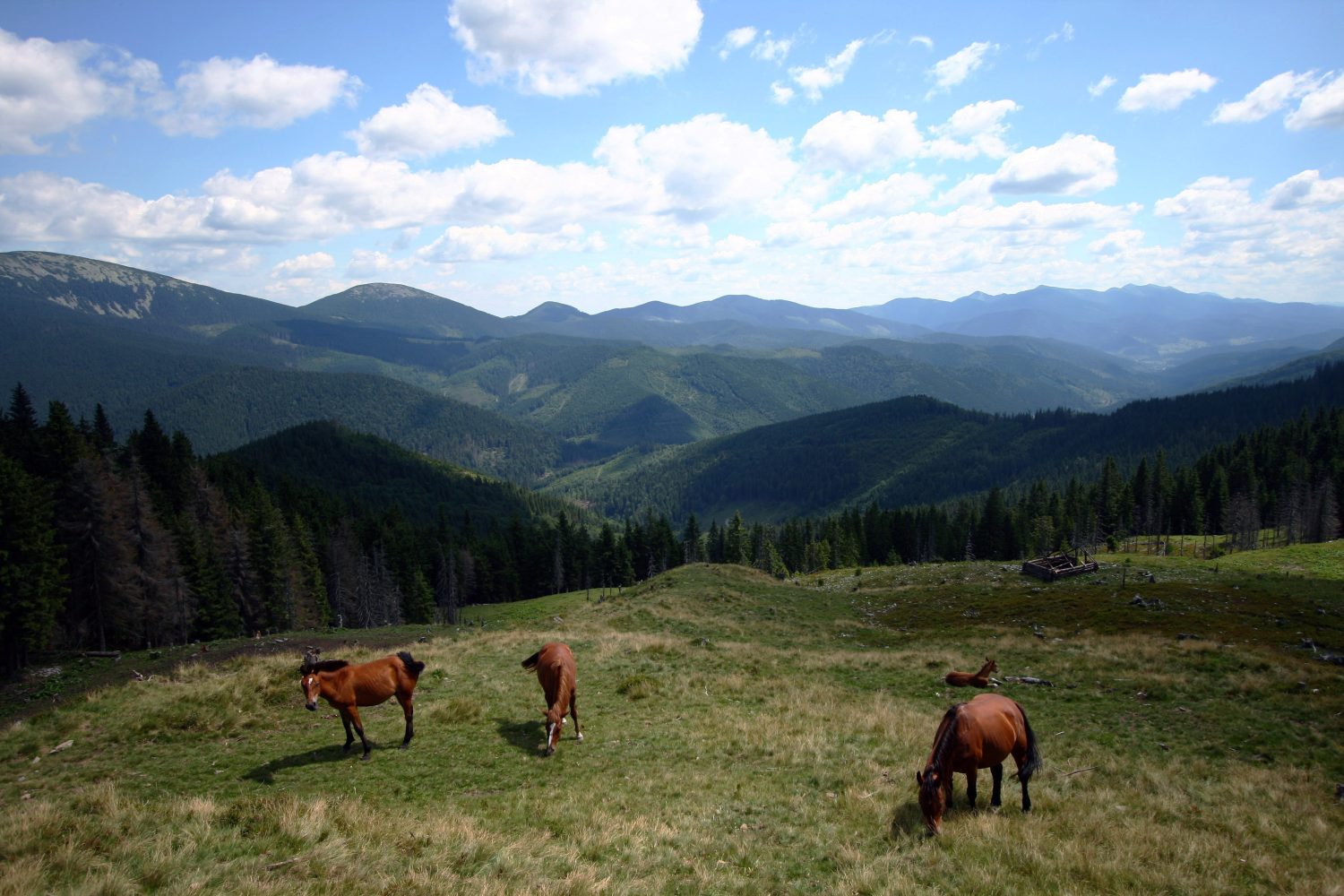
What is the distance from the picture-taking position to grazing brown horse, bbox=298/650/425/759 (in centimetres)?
1427

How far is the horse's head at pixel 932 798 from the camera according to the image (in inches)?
435

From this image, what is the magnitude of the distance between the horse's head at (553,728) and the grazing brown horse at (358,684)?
355 centimetres

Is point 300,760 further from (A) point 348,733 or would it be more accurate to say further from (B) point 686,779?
(B) point 686,779

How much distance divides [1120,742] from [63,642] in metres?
62.0

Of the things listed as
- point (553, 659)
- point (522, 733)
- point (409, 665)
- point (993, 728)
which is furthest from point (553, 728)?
point (993, 728)

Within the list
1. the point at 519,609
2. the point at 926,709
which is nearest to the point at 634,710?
the point at 926,709

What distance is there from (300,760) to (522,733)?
546 cm

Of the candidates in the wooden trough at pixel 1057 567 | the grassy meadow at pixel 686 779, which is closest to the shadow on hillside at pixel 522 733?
the grassy meadow at pixel 686 779

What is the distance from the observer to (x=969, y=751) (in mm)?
11234

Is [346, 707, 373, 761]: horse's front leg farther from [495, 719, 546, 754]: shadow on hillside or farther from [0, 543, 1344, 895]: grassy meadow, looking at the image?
[495, 719, 546, 754]: shadow on hillside

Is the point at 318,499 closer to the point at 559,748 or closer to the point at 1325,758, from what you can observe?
the point at 559,748

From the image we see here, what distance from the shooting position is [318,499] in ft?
329

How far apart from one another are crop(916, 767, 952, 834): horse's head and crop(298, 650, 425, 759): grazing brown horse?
11707 mm

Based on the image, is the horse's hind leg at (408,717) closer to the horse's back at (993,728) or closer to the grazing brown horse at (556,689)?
the grazing brown horse at (556,689)
